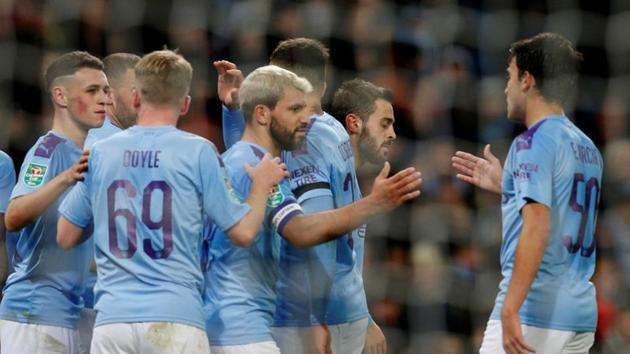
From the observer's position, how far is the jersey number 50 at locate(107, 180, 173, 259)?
178 inches

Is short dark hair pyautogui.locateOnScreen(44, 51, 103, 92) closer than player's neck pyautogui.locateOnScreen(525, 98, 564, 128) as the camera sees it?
No

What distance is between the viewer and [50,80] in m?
5.69

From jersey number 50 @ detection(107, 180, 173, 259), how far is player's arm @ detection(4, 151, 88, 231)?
0.27m

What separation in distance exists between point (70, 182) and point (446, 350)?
3.17 metres

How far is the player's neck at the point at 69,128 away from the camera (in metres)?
5.52

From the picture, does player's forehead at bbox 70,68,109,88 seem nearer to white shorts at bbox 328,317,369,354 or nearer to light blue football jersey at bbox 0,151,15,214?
light blue football jersey at bbox 0,151,15,214

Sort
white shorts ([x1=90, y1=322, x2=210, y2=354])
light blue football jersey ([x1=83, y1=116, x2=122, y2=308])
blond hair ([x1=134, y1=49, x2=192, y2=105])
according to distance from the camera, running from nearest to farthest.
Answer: white shorts ([x1=90, y1=322, x2=210, y2=354]), blond hair ([x1=134, y1=49, x2=192, y2=105]), light blue football jersey ([x1=83, y1=116, x2=122, y2=308])

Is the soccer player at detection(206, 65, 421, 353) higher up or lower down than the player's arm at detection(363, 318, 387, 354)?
higher up

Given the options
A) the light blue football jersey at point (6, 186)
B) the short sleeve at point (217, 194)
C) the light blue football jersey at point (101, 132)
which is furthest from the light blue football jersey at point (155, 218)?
the light blue football jersey at point (6, 186)

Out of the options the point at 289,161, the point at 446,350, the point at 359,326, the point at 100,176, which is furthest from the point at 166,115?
the point at 446,350

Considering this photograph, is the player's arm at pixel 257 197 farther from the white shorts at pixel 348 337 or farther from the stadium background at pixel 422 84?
the stadium background at pixel 422 84

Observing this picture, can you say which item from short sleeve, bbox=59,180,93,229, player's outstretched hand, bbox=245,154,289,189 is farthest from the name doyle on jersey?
player's outstretched hand, bbox=245,154,289,189

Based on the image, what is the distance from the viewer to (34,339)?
5.34 m

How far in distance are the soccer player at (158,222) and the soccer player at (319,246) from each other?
0.77 metres
